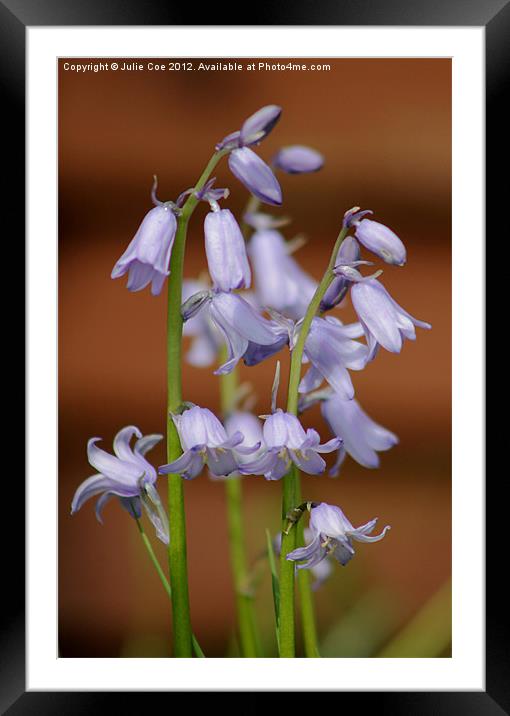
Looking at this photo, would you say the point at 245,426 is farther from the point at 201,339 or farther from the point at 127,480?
the point at 127,480

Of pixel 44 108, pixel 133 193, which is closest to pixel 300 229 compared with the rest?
pixel 133 193

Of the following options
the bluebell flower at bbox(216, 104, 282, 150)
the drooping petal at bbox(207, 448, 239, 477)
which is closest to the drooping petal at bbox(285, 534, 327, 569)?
the drooping petal at bbox(207, 448, 239, 477)

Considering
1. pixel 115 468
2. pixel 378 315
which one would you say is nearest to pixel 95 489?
pixel 115 468

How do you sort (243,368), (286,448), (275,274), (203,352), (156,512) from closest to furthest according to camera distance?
(286,448), (156,512), (275,274), (203,352), (243,368)

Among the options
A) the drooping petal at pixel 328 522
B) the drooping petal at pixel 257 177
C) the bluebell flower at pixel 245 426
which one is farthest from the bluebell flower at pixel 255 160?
the bluebell flower at pixel 245 426

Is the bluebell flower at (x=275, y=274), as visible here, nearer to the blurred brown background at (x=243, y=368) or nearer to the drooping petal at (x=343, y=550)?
the blurred brown background at (x=243, y=368)

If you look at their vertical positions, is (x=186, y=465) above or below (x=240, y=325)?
below
